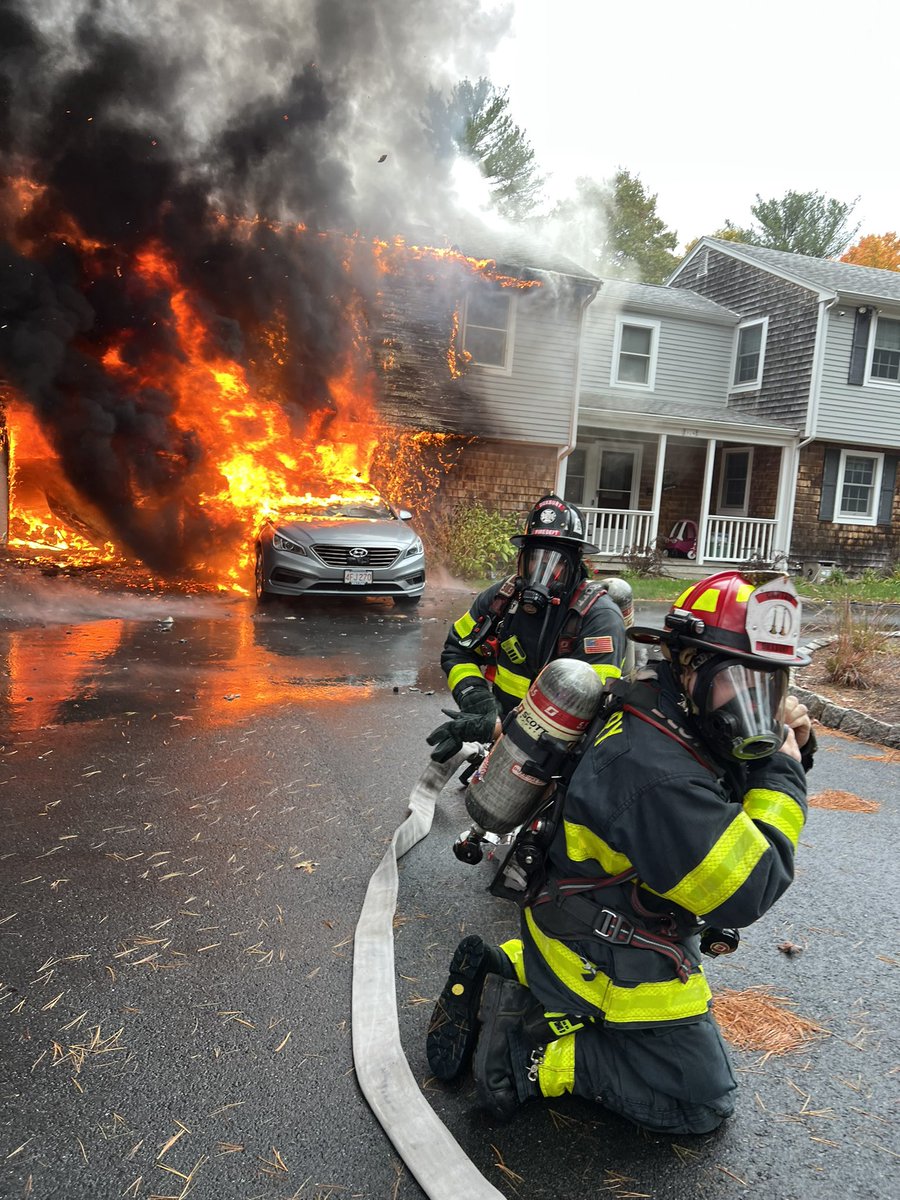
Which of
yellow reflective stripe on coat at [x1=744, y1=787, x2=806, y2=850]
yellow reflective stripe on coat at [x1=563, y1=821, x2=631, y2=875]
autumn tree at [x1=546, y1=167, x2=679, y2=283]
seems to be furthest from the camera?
autumn tree at [x1=546, y1=167, x2=679, y2=283]

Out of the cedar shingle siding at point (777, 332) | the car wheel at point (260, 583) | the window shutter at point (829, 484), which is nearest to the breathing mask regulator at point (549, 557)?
the car wheel at point (260, 583)

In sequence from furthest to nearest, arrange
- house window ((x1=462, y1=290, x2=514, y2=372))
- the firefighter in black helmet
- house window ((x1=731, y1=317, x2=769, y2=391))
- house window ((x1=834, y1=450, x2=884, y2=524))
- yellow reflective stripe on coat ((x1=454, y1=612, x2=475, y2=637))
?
house window ((x1=731, y1=317, x2=769, y2=391)) < house window ((x1=834, y1=450, x2=884, y2=524)) < house window ((x1=462, y1=290, x2=514, y2=372)) < yellow reflective stripe on coat ((x1=454, y1=612, x2=475, y2=637)) < the firefighter in black helmet

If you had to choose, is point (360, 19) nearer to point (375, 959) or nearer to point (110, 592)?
point (110, 592)

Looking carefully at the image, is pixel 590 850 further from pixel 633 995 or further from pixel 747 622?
pixel 747 622

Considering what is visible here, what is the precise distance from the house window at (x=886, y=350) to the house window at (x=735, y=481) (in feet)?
10.2

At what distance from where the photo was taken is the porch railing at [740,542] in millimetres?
17875

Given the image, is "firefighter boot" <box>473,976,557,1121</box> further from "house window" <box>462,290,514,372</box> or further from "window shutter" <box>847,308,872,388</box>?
"window shutter" <box>847,308,872,388</box>

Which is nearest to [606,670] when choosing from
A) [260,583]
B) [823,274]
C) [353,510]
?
[260,583]

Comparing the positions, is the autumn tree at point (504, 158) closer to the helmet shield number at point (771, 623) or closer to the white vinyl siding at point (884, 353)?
the white vinyl siding at point (884, 353)

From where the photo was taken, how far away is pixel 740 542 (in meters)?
18.1

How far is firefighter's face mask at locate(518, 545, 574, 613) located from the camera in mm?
3561

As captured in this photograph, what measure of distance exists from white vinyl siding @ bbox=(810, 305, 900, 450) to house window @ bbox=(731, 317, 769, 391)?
5.33 feet

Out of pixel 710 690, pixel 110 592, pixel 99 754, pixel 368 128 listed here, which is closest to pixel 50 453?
pixel 110 592

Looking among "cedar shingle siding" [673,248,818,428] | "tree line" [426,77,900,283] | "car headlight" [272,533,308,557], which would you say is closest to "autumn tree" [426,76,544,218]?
"tree line" [426,77,900,283]
